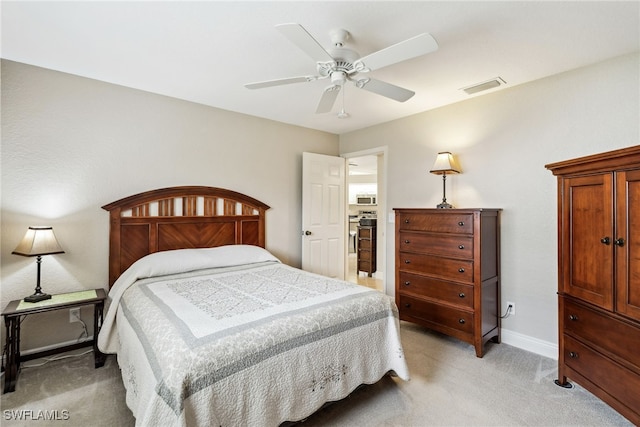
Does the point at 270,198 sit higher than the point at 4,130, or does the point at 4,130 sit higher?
the point at 4,130

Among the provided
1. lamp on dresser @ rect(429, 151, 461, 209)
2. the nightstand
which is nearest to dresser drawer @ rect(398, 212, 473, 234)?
lamp on dresser @ rect(429, 151, 461, 209)

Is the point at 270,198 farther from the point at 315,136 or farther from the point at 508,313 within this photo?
the point at 508,313

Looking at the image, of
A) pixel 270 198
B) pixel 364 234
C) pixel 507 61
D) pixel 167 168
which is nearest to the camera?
pixel 507 61

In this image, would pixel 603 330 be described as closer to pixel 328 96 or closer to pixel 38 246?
pixel 328 96

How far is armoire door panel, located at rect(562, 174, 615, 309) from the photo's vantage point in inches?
72.6

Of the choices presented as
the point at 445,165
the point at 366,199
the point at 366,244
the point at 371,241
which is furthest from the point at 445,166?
the point at 366,199

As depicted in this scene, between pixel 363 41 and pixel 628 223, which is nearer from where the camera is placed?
pixel 628 223

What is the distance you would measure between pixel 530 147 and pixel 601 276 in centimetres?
137

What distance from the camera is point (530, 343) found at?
282 cm

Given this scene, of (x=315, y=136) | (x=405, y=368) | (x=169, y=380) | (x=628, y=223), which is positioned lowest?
(x=405, y=368)

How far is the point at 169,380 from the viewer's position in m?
1.31

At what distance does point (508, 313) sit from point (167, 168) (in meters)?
3.72

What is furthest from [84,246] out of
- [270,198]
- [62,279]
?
[270,198]

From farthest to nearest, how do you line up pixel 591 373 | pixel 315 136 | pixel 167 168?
pixel 315 136 < pixel 167 168 < pixel 591 373
